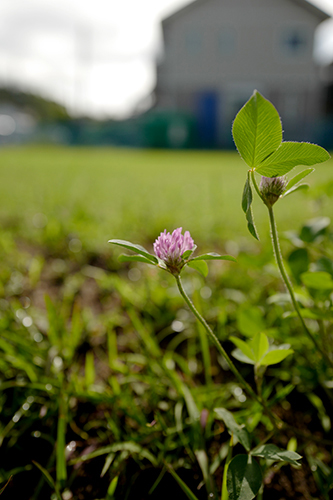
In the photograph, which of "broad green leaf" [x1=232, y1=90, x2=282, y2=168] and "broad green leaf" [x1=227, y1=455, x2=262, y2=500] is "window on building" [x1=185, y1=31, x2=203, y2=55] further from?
"broad green leaf" [x1=227, y1=455, x2=262, y2=500]

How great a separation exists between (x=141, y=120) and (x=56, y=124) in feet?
19.0

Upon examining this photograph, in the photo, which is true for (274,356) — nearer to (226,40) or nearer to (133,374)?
(133,374)

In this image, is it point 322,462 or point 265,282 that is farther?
point 265,282

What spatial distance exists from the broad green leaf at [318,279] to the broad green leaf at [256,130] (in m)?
0.26

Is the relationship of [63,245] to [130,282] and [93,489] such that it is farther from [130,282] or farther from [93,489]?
[93,489]

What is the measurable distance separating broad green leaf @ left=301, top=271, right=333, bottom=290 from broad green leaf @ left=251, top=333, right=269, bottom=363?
0.50ft

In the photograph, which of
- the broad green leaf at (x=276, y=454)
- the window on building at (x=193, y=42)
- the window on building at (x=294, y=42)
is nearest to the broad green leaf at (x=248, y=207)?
the broad green leaf at (x=276, y=454)

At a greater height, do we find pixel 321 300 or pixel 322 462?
pixel 321 300

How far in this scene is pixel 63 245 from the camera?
69.6 inches

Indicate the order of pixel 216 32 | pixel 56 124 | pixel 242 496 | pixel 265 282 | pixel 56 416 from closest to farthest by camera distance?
pixel 242 496
pixel 56 416
pixel 265 282
pixel 216 32
pixel 56 124

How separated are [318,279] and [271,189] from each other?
0.24m

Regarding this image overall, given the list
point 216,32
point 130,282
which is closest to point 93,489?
point 130,282

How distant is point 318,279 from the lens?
0.66m

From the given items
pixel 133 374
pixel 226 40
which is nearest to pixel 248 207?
pixel 133 374
